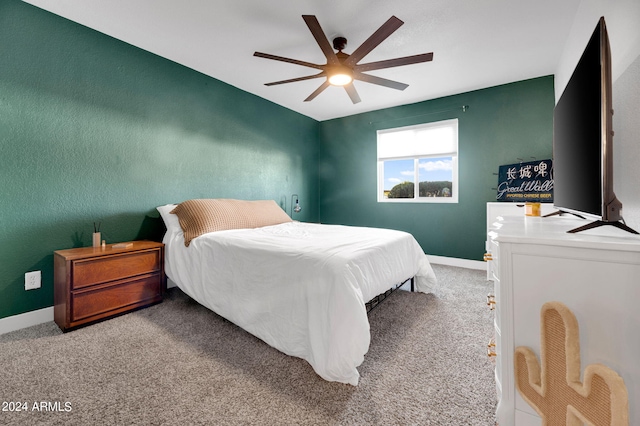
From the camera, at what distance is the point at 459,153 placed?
13.0ft

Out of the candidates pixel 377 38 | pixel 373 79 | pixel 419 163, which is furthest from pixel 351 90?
pixel 419 163

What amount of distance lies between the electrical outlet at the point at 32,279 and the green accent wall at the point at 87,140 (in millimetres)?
36

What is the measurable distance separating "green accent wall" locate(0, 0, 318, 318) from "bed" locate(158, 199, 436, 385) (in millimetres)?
511

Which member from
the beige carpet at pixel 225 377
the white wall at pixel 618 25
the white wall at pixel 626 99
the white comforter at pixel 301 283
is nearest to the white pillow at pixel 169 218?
the white comforter at pixel 301 283

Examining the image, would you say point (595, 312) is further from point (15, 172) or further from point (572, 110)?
point (15, 172)

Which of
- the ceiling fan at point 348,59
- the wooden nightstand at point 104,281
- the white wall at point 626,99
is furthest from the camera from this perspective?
the wooden nightstand at point 104,281

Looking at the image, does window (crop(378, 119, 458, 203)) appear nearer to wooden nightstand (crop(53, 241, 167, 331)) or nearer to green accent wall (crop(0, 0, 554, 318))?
green accent wall (crop(0, 0, 554, 318))

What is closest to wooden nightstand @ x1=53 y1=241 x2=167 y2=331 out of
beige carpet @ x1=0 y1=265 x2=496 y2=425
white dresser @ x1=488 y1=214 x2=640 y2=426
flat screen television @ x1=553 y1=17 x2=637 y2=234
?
beige carpet @ x1=0 y1=265 x2=496 y2=425

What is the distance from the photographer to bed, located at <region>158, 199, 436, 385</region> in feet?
4.77

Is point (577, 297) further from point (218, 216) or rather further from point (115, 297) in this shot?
point (115, 297)

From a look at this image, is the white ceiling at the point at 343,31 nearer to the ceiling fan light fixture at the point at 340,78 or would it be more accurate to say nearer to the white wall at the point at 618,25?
the white wall at the point at 618,25

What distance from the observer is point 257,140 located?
13.5ft

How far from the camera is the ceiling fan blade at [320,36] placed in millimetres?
1812

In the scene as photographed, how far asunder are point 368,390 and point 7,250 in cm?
289
